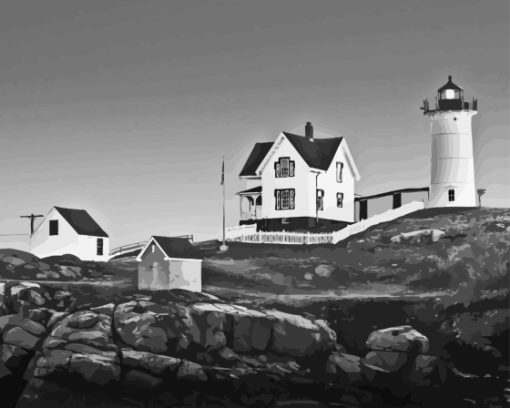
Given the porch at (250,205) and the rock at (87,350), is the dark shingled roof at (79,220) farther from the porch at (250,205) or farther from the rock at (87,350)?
the porch at (250,205)

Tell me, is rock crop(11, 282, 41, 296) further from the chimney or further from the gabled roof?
the chimney

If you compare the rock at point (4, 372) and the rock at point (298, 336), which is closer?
the rock at point (298, 336)

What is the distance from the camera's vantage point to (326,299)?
76.2 feet

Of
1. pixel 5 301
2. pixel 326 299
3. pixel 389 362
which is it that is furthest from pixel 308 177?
pixel 5 301

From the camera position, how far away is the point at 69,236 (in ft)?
79.7

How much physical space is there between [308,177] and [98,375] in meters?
6.27

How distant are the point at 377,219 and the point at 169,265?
507 cm

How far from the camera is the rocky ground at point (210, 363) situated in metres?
21.9

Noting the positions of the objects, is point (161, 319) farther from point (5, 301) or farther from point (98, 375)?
point (5, 301)

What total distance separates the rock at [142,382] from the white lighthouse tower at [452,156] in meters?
7.28

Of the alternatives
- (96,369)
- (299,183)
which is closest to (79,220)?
(96,369)

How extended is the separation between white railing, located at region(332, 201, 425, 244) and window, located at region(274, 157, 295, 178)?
1.65 meters

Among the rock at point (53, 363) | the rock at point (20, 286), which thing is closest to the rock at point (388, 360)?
the rock at point (53, 363)

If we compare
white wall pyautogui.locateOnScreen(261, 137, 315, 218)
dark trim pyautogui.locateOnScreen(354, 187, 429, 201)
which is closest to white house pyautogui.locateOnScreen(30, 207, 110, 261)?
white wall pyautogui.locateOnScreen(261, 137, 315, 218)
